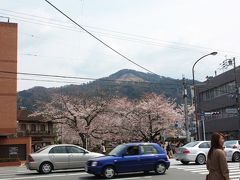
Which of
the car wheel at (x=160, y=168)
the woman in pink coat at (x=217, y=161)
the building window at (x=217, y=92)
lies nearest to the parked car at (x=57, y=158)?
the car wheel at (x=160, y=168)

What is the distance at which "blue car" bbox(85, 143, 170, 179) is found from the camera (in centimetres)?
1667

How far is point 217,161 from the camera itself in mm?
6875

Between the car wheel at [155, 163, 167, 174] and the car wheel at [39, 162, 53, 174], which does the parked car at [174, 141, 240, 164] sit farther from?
the car wheel at [39, 162, 53, 174]

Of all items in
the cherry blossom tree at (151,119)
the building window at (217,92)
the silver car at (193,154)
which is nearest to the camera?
the silver car at (193,154)

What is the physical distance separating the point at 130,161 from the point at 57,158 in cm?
491

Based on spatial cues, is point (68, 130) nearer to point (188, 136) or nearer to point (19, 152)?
point (19, 152)

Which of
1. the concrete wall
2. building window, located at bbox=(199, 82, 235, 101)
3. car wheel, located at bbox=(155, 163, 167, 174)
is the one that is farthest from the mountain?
car wheel, located at bbox=(155, 163, 167, 174)

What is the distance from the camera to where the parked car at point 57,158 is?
20328 mm

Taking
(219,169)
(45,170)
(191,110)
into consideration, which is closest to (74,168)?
(45,170)

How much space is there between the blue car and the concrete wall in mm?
21773

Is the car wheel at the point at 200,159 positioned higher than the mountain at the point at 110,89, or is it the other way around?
the mountain at the point at 110,89

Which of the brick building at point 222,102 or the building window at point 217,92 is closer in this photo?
the brick building at point 222,102

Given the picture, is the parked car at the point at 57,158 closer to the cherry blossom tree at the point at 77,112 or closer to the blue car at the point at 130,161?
the blue car at the point at 130,161

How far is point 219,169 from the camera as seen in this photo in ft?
22.5
